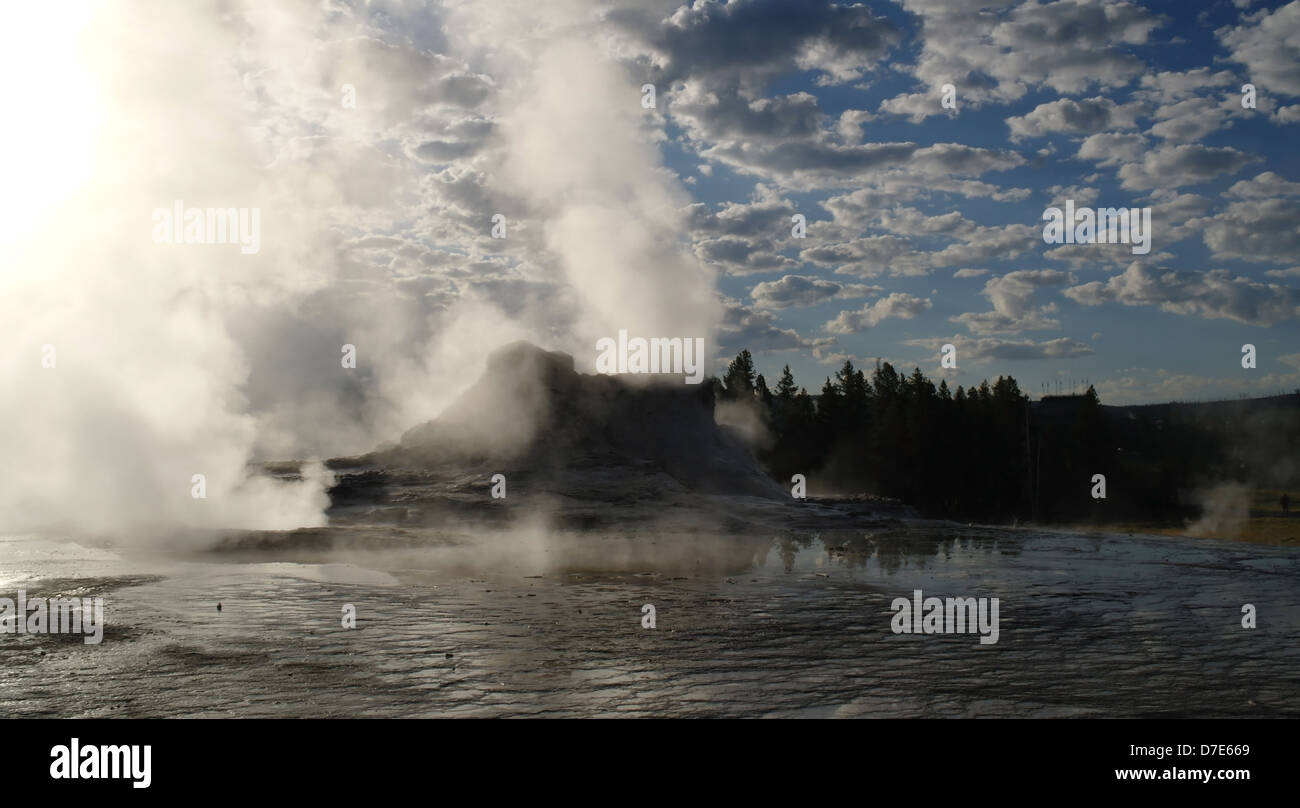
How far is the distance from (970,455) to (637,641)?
55366 mm

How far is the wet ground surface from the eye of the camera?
7461 millimetres

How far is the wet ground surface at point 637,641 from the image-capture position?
7.46 m

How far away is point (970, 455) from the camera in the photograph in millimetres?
61250

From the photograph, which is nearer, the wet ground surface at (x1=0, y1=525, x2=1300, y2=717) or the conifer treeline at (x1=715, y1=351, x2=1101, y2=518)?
the wet ground surface at (x1=0, y1=525, x2=1300, y2=717)

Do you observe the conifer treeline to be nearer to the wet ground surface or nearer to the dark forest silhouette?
the dark forest silhouette

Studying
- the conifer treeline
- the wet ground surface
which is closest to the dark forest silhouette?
the conifer treeline

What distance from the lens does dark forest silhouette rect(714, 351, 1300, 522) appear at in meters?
59.9

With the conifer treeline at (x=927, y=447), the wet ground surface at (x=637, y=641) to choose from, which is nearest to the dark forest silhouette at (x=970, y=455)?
the conifer treeline at (x=927, y=447)

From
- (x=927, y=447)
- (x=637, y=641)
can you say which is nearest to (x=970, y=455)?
(x=927, y=447)

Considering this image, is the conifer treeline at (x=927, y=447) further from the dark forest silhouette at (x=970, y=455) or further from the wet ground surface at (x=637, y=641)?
the wet ground surface at (x=637, y=641)

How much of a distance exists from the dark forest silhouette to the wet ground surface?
42.0m

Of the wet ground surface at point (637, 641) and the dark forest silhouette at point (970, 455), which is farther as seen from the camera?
the dark forest silhouette at point (970, 455)

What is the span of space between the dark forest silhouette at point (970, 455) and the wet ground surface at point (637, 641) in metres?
42.0
